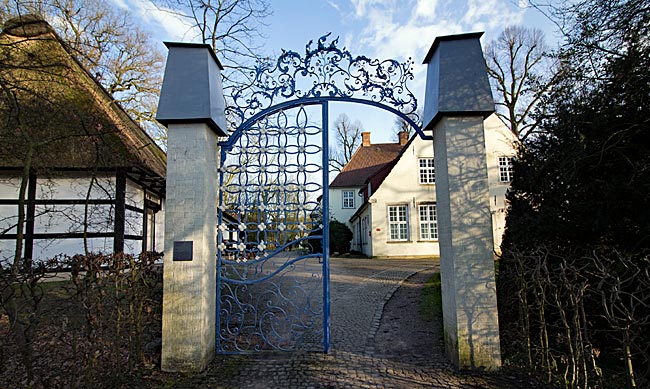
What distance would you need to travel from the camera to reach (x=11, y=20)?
4.65 m

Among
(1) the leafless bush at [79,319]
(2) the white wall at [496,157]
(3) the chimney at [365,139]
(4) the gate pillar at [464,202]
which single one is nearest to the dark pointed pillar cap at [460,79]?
(4) the gate pillar at [464,202]

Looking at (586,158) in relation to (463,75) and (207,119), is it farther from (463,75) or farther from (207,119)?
(207,119)

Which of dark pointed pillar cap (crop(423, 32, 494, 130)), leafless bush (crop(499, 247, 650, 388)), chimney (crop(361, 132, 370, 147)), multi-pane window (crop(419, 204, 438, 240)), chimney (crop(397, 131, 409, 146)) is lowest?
leafless bush (crop(499, 247, 650, 388))

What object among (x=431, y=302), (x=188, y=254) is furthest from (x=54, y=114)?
(x=431, y=302)

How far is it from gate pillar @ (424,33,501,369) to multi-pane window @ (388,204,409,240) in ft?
48.7

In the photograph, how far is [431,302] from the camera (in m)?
6.81

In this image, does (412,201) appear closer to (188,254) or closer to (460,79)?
(460,79)

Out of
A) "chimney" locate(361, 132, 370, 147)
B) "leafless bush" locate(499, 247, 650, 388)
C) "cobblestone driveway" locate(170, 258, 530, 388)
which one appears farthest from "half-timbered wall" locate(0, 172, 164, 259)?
"chimney" locate(361, 132, 370, 147)

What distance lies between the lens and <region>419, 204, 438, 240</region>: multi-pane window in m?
18.6

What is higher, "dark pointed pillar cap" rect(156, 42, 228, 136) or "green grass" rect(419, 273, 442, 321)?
"dark pointed pillar cap" rect(156, 42, 228, 136)

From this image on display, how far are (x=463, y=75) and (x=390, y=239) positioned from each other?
15360 millimetres

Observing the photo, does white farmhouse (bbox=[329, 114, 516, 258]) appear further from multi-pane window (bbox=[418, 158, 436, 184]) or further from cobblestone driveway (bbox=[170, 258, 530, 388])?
cobblestone driveway (bbox=[170, 258, 530, 388])

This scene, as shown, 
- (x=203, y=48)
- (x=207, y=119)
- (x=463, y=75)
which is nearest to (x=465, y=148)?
(x=463, y=75)

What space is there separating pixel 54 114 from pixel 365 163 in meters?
26.3
